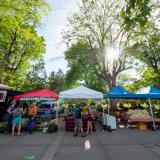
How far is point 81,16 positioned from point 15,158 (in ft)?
81.6

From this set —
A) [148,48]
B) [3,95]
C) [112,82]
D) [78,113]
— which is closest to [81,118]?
[78,113]

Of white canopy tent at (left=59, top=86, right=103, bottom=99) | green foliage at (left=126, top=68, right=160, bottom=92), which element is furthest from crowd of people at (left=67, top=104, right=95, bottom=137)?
green foliage at (left=126, top=68, right=160, bottom=92)

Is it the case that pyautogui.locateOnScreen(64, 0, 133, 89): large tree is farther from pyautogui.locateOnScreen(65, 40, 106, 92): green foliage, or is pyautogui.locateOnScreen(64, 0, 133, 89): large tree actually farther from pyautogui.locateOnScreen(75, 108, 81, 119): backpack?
pyautogui.locateOnScreen(75, 108, 81, 119): backpack

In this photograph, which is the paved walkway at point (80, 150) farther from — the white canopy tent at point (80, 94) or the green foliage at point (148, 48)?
the green foliage at point (148, 48)

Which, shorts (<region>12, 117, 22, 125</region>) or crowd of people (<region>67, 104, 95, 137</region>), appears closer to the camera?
crowd of people (<region>67, 104, 95, 137</region>)

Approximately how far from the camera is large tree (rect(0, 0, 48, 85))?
2097cm

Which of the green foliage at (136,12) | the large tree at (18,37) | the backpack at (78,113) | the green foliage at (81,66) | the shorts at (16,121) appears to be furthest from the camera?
the green foliage at (81,66)

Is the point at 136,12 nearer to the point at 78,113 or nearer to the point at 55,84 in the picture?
the point at 78,113

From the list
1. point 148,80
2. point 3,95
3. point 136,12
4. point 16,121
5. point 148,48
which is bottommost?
point 16,121

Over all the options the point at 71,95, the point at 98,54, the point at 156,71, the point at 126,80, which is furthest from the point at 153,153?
the point at 126,80

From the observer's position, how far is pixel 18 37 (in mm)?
31062

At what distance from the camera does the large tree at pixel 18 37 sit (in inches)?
826

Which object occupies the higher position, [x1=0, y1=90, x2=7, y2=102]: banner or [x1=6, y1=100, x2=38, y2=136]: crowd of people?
[x1=0, y1=90, x2=7, y2=102]: banner

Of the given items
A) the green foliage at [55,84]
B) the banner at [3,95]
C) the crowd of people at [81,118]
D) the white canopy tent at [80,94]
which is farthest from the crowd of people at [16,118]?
the green foliage at [55,84]
